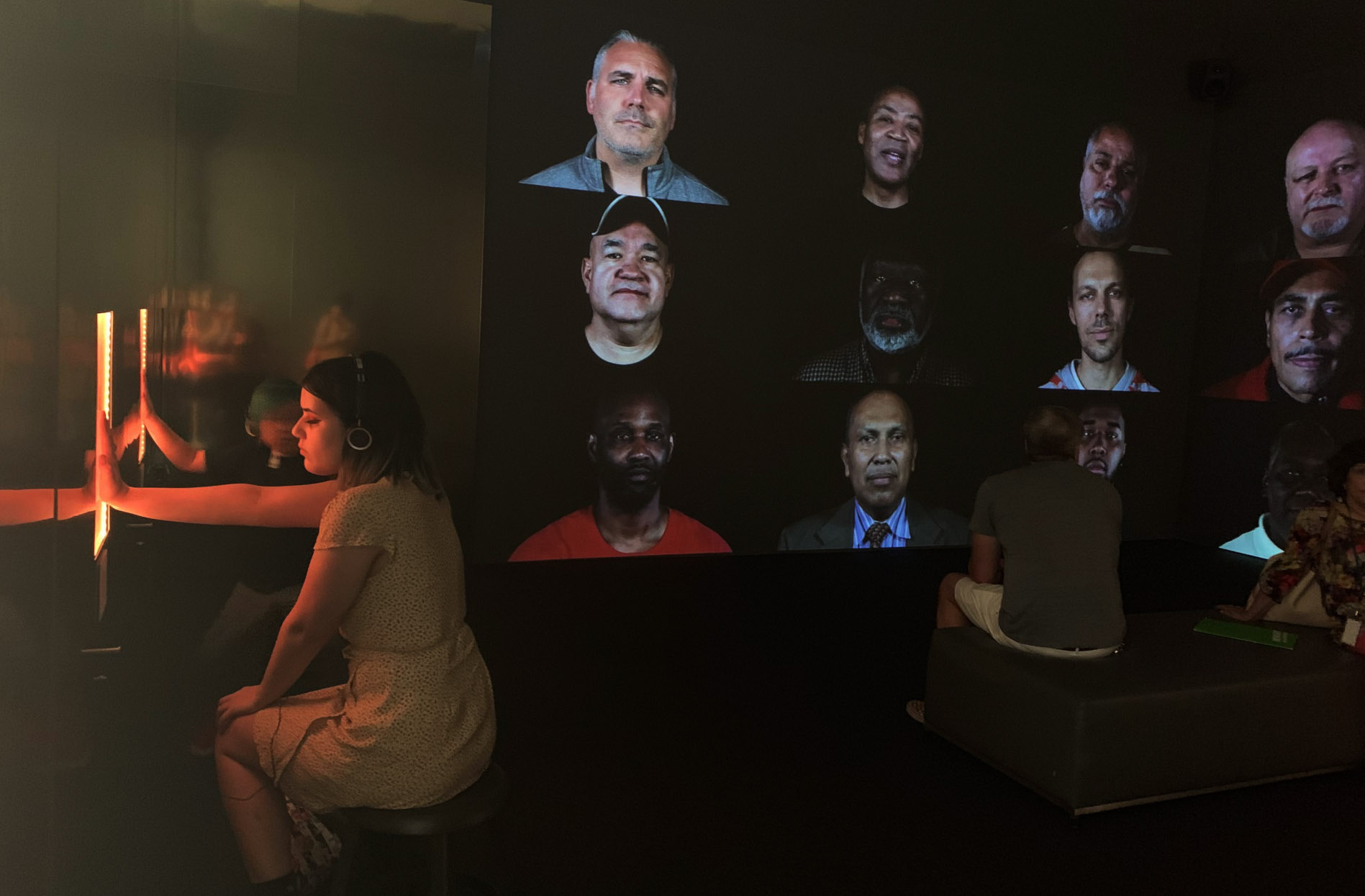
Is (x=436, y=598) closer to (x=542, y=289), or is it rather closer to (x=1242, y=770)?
(x=1242, y=770)

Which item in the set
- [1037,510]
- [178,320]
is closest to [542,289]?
[1037,510]

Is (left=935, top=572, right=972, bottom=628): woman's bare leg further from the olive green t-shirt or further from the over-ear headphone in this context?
the over-ear headphone

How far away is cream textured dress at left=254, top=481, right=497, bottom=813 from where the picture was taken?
1.56 m

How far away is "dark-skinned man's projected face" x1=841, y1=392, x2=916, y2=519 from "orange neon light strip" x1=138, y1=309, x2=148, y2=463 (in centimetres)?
568

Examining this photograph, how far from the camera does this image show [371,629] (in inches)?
63.9

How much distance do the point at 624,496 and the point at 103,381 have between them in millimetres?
→ 5073

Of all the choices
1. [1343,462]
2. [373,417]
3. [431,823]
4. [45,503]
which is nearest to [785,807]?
[431,823]

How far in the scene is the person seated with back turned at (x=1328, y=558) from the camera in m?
3.24

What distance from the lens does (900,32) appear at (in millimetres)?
6230

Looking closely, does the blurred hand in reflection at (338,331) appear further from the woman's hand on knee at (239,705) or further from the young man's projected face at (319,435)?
the woman's hand on knee at (239,705)

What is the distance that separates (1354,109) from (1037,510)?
520 cm

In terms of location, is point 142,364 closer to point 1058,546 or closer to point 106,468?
point 106,468

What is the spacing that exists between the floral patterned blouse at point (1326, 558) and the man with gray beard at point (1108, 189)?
3769 millimetres

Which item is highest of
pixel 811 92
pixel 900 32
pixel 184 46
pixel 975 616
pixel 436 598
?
pixel 900 32
